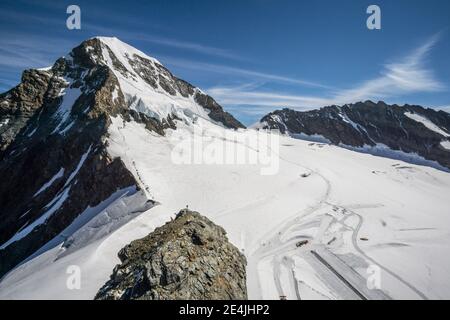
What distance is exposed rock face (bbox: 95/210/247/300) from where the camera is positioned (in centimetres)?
1705

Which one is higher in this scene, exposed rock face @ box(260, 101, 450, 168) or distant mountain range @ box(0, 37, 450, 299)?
exposed rock face @ box(260, 101, 450, 168)

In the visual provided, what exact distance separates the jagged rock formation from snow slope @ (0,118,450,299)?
3951mm

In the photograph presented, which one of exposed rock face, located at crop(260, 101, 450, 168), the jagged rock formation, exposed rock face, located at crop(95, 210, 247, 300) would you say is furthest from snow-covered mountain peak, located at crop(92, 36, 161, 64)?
exposed rock face, located at crop(95, 210, 247, 300)

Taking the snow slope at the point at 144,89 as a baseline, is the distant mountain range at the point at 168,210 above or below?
below

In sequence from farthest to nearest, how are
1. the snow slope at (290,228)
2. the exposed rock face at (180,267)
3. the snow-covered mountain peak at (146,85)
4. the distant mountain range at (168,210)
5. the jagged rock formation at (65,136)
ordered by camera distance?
the snow-covered mountain peak at (146,85)
the jagged rock formation at (65,136)
the snow slope at (290,228)
the distant mountain range at (168,210)
the exposed rock face at (180,267)

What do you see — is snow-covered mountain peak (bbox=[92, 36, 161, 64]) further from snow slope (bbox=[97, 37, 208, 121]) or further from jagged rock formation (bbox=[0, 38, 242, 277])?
jagged rock formation (bbox=[0, 38, 242, 277])

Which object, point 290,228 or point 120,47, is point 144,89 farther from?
point 290,228

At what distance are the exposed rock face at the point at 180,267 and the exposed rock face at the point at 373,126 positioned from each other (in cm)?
11551

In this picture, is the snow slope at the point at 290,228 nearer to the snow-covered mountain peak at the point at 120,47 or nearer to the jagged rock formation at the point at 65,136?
the jagged rock formation at the point at 65,136

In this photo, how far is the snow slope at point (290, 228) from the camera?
21.8 m

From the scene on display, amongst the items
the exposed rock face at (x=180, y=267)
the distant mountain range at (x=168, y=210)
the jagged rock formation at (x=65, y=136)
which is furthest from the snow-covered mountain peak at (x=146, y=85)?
the exposed rock face at (x=180, y=267)

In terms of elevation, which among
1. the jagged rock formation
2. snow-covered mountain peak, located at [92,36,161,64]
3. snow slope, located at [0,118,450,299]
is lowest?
snow slope, located at [0,118,450,299]

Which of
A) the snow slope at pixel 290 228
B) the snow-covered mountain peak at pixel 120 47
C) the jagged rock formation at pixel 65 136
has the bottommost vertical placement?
the snow slope at pixel 290 228
